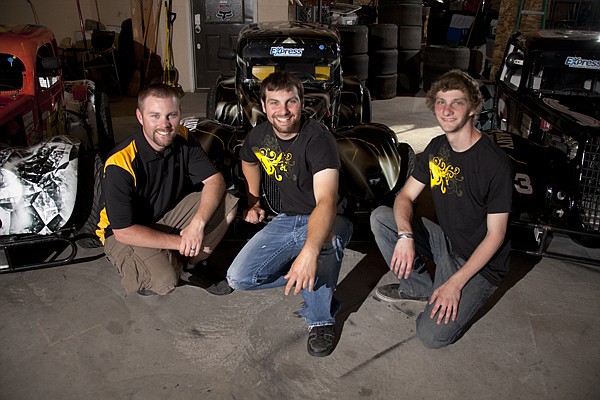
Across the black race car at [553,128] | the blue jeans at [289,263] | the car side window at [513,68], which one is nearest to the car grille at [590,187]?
the black race car at [553,128]

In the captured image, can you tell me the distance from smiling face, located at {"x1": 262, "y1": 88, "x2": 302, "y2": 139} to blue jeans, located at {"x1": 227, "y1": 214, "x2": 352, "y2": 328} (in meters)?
0.55

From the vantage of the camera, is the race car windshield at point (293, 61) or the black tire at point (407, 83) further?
the black tire at point (407, 83)

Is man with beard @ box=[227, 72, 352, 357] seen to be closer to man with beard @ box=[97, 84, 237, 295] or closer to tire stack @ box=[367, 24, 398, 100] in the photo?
man with beard @ box=[97, 84, 237, 295]

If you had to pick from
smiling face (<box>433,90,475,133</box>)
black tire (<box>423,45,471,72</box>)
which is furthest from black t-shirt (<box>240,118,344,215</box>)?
black tire (<box>423,45,471,72</box>)

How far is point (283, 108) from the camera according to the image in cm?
276

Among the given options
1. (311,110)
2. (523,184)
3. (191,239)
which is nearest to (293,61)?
(311,110)

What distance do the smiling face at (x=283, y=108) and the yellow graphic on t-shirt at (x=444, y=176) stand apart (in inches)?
32.5

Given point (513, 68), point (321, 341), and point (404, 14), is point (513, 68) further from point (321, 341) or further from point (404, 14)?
point (404, 14)

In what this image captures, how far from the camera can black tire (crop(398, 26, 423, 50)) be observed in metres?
Answer: 10.2

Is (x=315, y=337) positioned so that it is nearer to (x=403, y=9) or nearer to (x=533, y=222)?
(x=533, y=222)

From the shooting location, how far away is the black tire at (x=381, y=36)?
9.55m

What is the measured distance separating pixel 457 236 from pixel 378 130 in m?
1.31

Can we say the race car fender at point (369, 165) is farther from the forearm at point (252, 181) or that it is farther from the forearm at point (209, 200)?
the forearm at point (209, 200)

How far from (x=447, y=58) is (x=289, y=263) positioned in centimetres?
791
